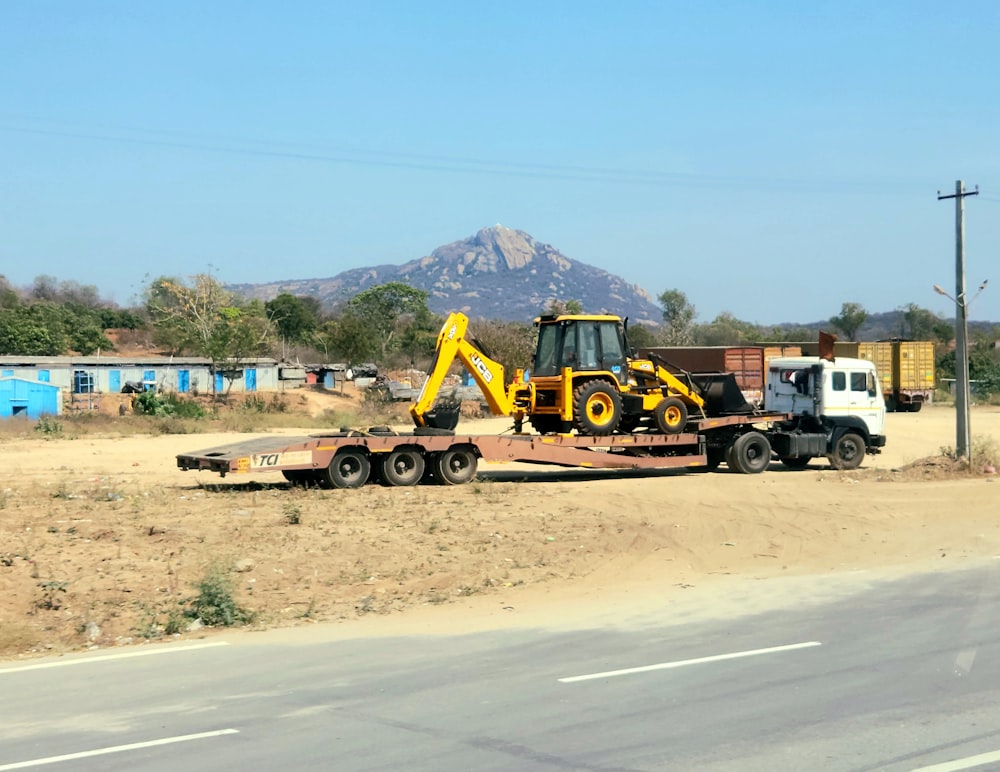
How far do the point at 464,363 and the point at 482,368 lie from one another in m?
0.41

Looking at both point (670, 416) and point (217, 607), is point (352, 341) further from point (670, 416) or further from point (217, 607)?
point (217, 607)

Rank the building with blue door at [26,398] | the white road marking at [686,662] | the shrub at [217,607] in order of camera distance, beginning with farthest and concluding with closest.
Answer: the building with blue door at [26,398] < the shrub at [217,607] < the white road marking at [686,662]

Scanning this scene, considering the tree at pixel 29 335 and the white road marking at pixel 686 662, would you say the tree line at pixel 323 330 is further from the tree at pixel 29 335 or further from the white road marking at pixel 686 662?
the white road marking at pixel 686 662

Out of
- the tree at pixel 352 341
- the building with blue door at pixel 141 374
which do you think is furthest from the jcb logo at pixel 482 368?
the tree at pixel 352 341

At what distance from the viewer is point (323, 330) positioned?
10212 cm

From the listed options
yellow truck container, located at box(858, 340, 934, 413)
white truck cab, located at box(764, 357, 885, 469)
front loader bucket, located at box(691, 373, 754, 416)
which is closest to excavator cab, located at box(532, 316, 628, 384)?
front loader bucket, located at box(691, 373, 754, 416)

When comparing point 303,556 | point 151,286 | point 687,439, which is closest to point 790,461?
point 687,439

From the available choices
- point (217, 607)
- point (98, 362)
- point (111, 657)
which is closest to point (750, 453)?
point (217, 607)

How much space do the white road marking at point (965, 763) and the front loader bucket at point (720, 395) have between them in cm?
1957

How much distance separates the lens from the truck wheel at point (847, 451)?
27.2 metres

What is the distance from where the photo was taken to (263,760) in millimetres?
7141

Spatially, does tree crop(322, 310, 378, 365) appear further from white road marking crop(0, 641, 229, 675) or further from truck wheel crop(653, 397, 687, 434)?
white road marking crop(0, 641, 229, 675)

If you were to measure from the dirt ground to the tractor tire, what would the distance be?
0.54 meters

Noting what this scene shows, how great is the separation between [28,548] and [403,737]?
874 cm
